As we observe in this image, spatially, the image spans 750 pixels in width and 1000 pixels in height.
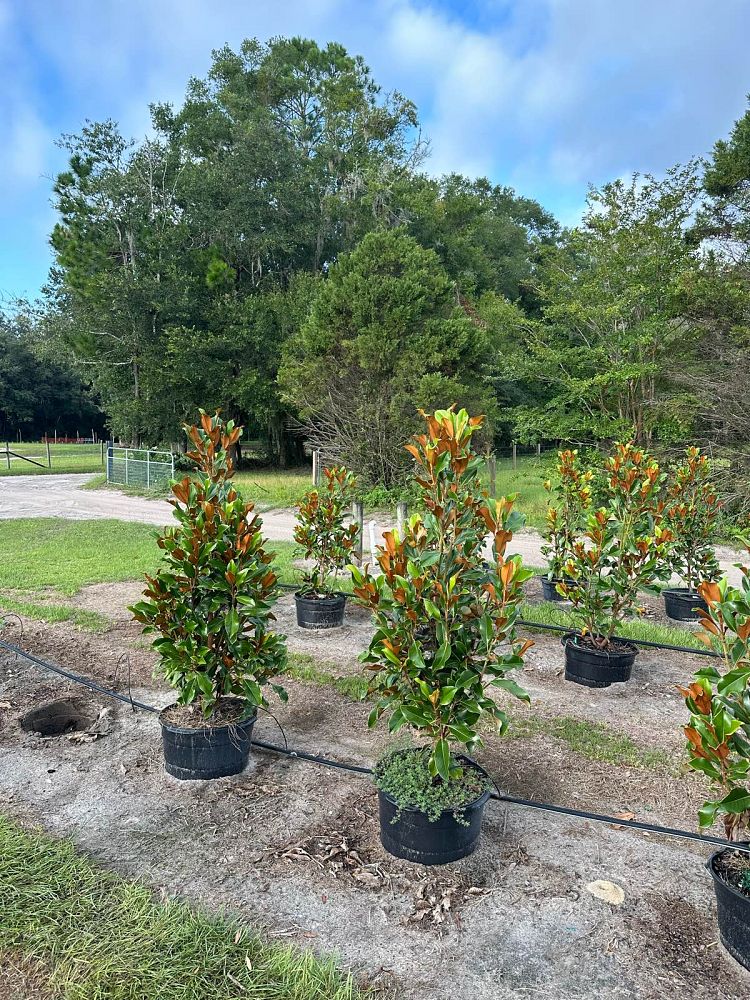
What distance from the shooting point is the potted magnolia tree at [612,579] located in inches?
157

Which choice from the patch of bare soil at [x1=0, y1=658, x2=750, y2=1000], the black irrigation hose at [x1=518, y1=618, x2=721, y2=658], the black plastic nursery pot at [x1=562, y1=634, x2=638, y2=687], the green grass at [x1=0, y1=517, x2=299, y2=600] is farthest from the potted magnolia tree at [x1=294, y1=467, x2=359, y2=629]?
the black plastic nursery pot at [x1=562, y1=634, x2=638, y2=687]

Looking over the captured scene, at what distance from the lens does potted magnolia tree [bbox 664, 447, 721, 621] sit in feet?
17.3

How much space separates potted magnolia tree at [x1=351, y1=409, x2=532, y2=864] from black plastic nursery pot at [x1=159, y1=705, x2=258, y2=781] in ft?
2.56

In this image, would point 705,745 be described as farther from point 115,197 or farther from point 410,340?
point 115,197

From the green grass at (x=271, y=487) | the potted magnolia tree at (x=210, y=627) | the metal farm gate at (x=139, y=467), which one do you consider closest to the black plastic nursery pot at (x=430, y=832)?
the potted magnolia tree at (x=210, y=627)

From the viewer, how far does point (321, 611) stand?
201 inches

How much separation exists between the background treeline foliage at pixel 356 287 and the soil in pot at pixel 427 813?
6.03 m

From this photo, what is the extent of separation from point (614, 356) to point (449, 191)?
16599 mm

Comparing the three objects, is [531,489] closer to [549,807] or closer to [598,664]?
[598,664]

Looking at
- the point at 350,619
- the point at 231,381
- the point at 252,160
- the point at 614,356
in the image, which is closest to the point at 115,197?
the point at 252,160

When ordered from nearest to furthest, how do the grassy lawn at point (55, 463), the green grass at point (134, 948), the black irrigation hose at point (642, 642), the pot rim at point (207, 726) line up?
the green grass at point (134, 948) → the pot rim at point (207, 726) → the black irrigation hose at point (642, 642) → the grassy lawn at point (55, 463)

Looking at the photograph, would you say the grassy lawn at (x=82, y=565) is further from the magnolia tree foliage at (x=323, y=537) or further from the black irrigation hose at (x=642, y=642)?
the magnolia tree foliage at (x=323, y=537)

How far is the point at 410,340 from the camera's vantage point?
30.8ft

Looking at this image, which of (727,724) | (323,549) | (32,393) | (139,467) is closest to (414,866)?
(727,724)
